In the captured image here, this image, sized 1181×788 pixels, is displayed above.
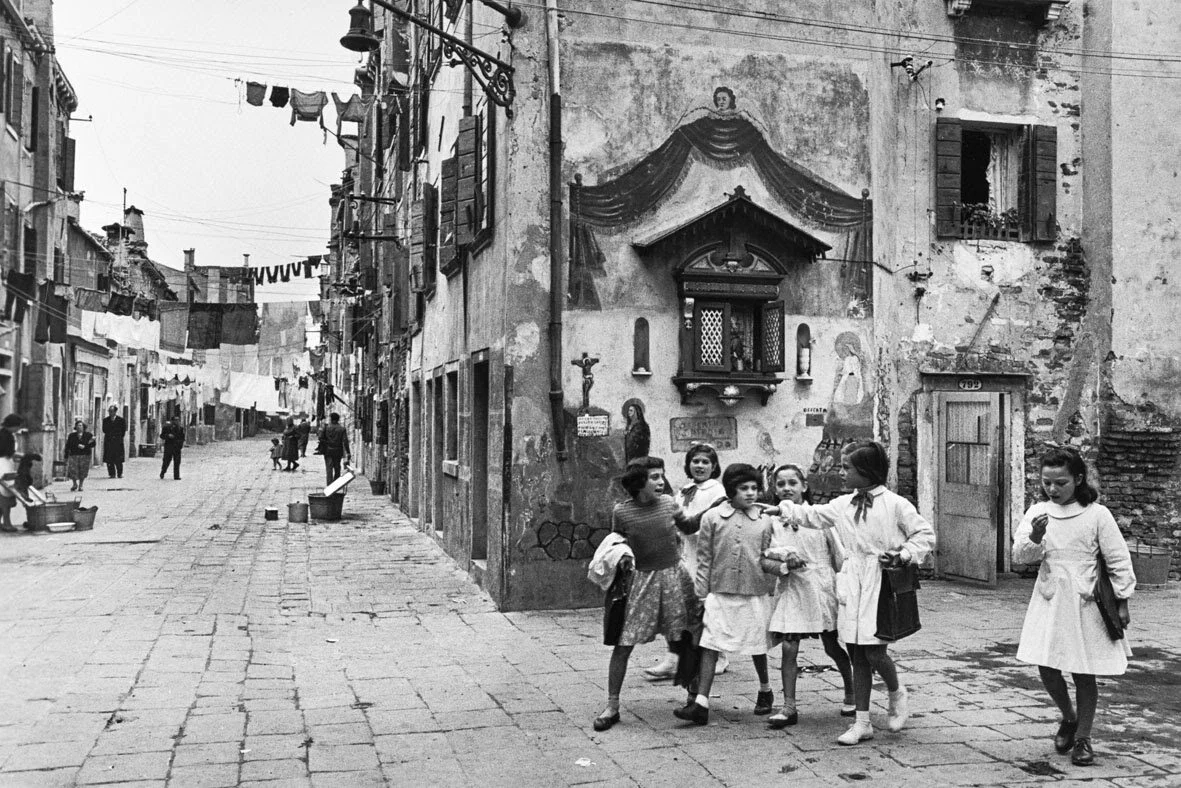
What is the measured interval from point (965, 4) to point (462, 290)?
22.6 ft

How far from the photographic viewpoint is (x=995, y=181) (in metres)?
12.9

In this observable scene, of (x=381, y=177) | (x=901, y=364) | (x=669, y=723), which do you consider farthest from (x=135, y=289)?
(x=381, y=177)

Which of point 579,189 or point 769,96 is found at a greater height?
point 769,96

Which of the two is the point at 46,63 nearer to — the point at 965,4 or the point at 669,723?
the point at 669,723

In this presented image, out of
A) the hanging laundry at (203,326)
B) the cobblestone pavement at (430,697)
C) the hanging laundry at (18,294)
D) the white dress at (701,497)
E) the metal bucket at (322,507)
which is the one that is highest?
the hanging laundry at (203,326)

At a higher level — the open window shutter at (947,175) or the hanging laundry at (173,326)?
the open window shutter at (947,175)

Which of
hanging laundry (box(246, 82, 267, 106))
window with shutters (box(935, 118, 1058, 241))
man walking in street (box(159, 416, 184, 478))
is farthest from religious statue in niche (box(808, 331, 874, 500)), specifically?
man walking in street (box(159, 416, 184, 478))

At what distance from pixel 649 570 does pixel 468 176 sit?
6.75 metres

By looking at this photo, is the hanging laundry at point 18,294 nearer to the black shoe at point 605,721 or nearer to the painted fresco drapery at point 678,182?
the black shoe at point 605,721

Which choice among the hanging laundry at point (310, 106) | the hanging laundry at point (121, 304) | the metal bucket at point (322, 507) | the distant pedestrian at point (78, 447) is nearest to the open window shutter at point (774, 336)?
→ the distant pedestrian at point (78, 447)

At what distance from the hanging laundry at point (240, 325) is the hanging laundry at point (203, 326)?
151cm

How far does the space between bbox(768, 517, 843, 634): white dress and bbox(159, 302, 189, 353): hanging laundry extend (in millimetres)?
3614

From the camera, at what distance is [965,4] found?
12.3 m

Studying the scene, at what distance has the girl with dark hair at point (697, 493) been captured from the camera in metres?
7.06
